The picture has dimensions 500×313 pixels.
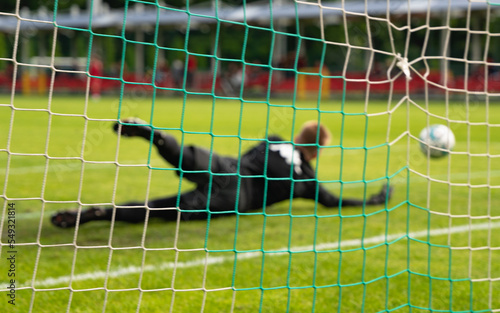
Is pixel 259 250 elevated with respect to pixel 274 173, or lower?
elevated

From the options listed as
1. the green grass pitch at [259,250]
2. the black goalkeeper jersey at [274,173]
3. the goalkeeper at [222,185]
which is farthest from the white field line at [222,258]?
the black goalkeeper jersey at [274,173]

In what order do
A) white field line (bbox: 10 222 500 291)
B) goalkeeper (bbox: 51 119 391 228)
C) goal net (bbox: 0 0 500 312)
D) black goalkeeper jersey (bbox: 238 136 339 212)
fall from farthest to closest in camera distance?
black goalkeeper jersey (bbox: 238 136 339 212) < goalkeeper (bbox: 51 119 391 228) < white field line (bbox: 10 222 500 291) < goal net (bbox: 0 0 500 312)

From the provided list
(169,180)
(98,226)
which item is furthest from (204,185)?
(169,180)

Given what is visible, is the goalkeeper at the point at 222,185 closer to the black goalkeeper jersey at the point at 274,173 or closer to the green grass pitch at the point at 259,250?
the black goalkeeper jersey at the point at 274,173

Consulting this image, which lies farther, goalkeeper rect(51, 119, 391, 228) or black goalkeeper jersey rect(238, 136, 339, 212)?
black goalkeeper jersey rect(238, 136, 339, 212)

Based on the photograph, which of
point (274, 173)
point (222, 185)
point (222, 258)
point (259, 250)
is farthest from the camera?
point (274, 173)

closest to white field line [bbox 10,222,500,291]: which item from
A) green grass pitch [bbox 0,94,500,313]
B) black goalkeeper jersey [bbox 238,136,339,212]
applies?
green grass pitch [bbox 0,94,500,313]

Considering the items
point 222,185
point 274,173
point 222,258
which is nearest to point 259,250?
point 222,258

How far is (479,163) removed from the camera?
26.2 feet

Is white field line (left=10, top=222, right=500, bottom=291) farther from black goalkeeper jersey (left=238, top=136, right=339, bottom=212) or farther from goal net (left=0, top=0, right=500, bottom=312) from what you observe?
black goalkeeper jersey (left=238, top=136, right=339, bottom=212)

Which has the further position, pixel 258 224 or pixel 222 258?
pixel 258 224

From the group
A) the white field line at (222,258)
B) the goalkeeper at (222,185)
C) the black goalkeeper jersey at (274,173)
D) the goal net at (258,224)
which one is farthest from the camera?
the black goalkeeper jersey at (274,173)

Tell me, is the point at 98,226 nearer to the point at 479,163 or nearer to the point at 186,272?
the point at 186,272

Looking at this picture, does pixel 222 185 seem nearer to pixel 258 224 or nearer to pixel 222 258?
pixel 258 224
